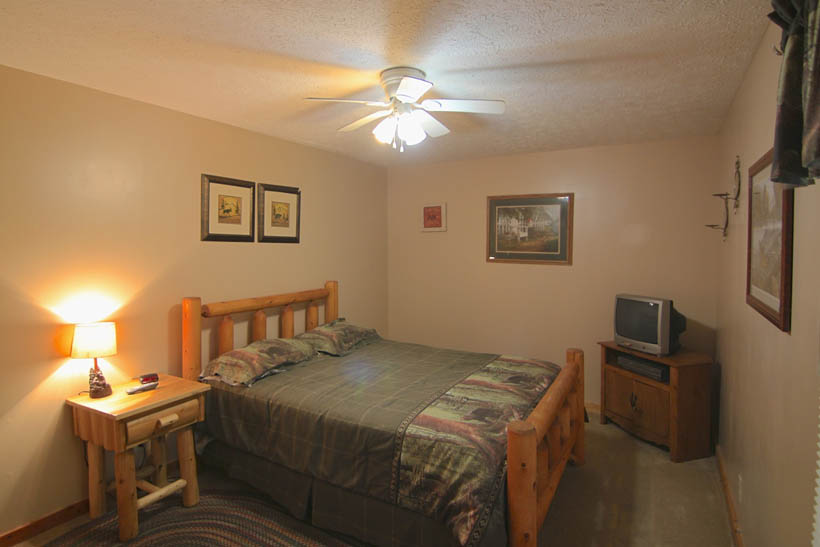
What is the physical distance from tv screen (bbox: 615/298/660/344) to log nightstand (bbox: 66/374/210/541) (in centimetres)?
310

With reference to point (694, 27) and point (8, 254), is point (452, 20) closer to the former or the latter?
point (694, 27)

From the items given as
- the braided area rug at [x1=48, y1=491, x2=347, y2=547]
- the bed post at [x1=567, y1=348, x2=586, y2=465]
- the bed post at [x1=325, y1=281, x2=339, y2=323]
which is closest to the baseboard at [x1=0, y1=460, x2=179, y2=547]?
the braided area rug at [x1=48, y1=491, x2=347, y2=547]

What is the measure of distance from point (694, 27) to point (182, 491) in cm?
353

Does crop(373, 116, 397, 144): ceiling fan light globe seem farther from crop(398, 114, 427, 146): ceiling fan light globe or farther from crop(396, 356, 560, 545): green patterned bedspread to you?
crop(396, 356, 560, 545): green patterned bedspread

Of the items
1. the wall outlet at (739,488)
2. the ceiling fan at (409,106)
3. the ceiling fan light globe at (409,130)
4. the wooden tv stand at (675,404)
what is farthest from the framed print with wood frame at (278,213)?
the wall outlet at (739,488)

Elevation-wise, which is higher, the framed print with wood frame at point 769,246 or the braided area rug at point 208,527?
the framed print with wood frame at point 769,246

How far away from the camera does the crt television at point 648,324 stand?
127 inches

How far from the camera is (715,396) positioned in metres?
3.28

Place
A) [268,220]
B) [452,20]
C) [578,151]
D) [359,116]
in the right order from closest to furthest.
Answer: [452,20] → [359,116] → [268,220] → [578,151]

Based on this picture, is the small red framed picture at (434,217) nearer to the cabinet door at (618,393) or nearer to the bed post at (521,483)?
the cabinet door at (618,393)

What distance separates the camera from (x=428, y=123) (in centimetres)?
249

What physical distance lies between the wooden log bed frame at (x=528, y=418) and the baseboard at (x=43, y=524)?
876mm

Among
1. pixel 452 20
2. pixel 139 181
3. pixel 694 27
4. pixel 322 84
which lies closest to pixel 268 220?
pixel 139 181

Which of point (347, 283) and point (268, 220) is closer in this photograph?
point (268, 220)
